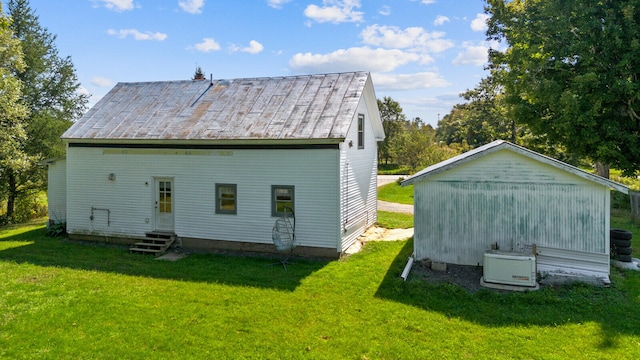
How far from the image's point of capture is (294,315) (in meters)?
8.23

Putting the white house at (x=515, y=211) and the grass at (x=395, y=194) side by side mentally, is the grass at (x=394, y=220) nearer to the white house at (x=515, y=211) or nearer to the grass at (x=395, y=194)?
the grass at (x=395, y=194)

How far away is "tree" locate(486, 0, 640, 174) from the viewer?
1236 centimetres

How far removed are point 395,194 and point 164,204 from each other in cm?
1783

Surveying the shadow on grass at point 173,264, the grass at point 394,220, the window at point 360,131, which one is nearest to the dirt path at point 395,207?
the grass at point 394,220

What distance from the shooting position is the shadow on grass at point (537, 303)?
7.75m

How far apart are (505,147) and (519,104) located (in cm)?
636

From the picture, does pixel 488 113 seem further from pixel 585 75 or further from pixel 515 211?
pixel 515 211

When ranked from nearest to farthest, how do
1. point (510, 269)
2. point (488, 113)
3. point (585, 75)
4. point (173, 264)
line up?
1. point (510, 269)
2. point (173, 264)
3. point (585, 75)
4. point (488, 113)

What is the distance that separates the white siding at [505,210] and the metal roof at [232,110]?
3495 mm

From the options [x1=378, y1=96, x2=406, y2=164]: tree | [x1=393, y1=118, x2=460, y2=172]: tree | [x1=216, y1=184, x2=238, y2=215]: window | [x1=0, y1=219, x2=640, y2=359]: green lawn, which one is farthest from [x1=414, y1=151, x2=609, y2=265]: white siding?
[x1=378, y1=96, x2=406, y2=164]: tree

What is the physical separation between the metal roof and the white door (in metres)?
1.59

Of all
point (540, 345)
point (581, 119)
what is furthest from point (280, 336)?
point (581, 119)

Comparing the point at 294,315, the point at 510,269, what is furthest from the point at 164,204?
the point at 510,269

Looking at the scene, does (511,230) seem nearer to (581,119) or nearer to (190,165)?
(581,119)
